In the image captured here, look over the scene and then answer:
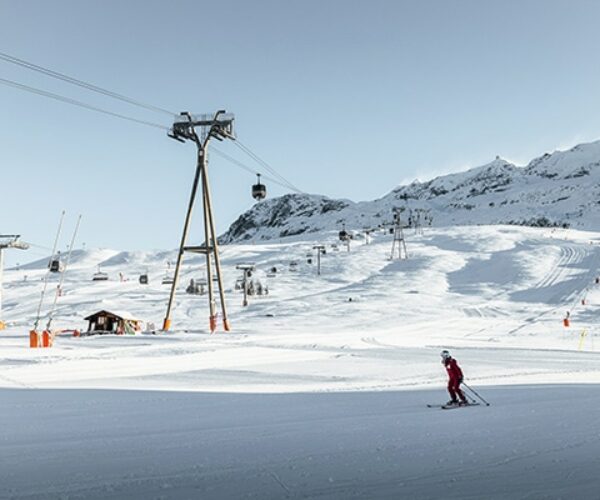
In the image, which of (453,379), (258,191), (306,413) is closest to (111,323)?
(258,191)

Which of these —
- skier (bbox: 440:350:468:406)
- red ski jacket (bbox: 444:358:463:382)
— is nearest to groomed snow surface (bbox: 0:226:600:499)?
skier (bbox: 440:350:468:406)

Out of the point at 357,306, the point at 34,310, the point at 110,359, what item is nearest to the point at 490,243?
the point at 357,306

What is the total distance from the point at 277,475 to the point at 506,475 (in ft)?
8.40

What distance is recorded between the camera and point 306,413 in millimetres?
11227

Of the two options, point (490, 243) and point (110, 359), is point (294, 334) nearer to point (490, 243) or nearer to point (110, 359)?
point (110, 359)

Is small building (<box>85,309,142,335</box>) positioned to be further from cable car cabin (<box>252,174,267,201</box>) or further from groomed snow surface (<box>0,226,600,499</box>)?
cable car cabin (<box>252,174,267,201</box>)

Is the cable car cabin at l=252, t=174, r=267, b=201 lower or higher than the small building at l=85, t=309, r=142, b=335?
higher

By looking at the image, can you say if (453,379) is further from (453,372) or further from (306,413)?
(306,413)

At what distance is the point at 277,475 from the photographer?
704cm

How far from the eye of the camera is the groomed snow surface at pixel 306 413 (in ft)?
22.4

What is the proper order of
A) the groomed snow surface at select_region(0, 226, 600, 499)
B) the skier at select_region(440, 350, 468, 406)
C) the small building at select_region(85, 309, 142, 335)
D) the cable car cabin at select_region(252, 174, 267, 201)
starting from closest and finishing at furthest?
the groomed snow surface at select_region(0, 226, 600, 499) → the skier at select_region(440, 350, 468, 406) → the cable car cabin at select_region(252, 174, 267, 201) → the small building at select_region(85, 309, 142, 335)

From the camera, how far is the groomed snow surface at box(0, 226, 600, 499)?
22.4ft

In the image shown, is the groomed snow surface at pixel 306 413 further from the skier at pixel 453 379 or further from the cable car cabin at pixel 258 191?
the cable car cabin at pixel 258 191

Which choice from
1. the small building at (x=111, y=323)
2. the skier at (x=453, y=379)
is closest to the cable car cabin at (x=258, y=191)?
the small building at (x=111, y=323)
